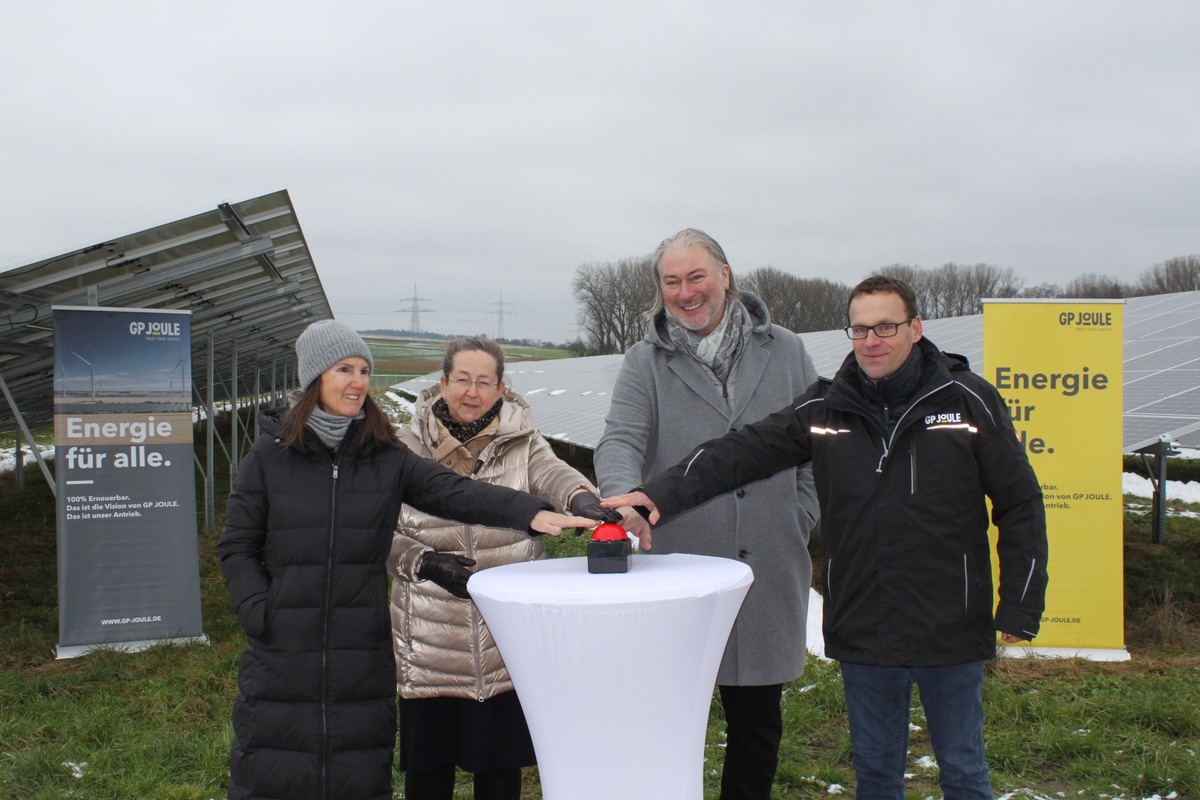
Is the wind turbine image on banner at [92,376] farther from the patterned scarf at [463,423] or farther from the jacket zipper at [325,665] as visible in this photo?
the jacket zipper at [325,665]

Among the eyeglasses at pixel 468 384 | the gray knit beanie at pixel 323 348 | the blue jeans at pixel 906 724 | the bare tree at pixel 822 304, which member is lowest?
the blue jeans at pixel 906 724

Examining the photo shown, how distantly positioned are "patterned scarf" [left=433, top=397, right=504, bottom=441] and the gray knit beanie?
370 mm

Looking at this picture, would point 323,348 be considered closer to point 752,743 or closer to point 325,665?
point 325,665

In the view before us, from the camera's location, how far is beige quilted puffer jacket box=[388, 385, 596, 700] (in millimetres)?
2598

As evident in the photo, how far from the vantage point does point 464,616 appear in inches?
103

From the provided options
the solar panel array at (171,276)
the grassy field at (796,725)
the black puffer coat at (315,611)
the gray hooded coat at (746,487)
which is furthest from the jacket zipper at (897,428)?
the solar panel array at (171,276)

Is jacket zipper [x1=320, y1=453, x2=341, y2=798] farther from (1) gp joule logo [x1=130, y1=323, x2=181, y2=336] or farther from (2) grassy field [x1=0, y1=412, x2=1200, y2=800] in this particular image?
(1) gp joule logo [x1=130, y1=323, x2=181, y2=336]

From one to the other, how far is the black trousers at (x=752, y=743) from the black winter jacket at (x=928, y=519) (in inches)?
12.4

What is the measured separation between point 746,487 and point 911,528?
53 centimetres

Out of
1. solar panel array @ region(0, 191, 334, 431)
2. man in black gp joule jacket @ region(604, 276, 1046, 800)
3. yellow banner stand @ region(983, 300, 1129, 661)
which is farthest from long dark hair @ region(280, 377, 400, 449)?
yellow banner stand @ region(983, 300, 1129, 661)

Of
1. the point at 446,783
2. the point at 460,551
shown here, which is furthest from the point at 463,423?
the point at 446,783

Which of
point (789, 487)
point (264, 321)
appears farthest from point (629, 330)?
point (789, 487)

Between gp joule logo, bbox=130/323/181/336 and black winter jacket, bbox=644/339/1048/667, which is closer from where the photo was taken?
black winter jacket, bbox=644/339/1048/667

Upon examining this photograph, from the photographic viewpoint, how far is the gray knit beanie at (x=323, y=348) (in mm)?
2447
